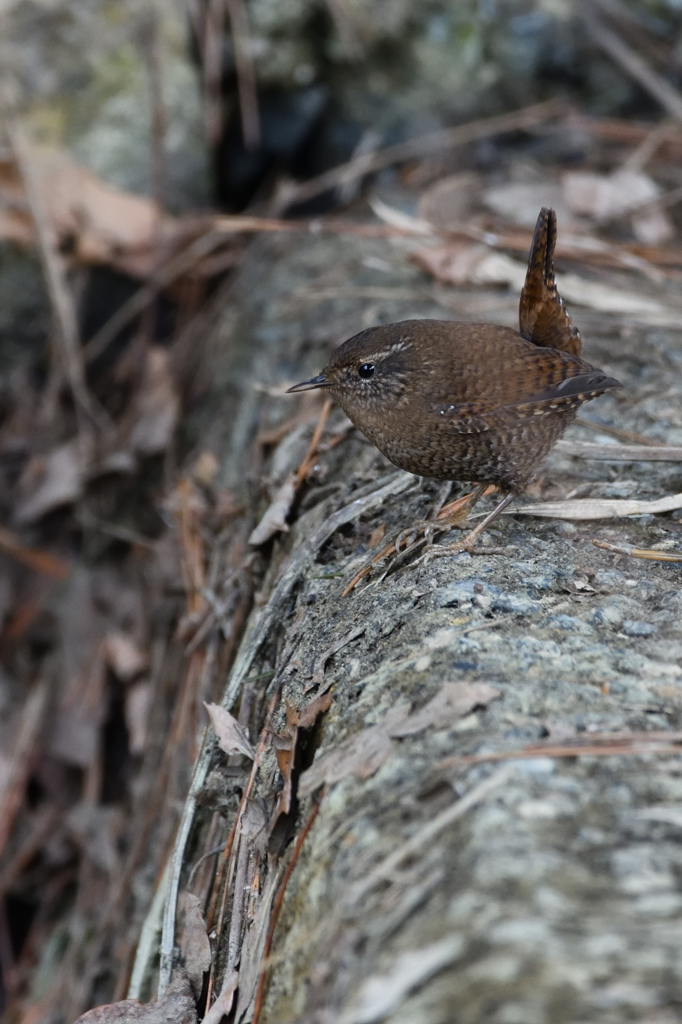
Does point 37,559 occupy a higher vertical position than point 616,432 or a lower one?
lower

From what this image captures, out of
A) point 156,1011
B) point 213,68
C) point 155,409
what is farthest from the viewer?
point 213,68

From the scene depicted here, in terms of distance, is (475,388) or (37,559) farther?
(37,559)

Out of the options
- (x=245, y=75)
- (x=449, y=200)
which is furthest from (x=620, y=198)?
(x=245, y=75)

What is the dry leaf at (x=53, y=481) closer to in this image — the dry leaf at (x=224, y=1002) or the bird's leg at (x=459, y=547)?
the bird's leg at (x=459, y=547)

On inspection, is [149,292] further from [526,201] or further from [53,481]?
[526,201]

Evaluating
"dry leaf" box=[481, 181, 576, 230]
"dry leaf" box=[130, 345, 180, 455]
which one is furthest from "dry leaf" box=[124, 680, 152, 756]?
"dry leaf" box=[481, 181, 576, 230]

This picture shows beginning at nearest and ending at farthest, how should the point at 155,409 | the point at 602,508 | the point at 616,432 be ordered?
the point at 602,508, the point at 616,432, the point at 155,409

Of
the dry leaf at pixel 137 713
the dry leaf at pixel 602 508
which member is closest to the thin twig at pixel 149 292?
the dry leaf at pixel 137 713
